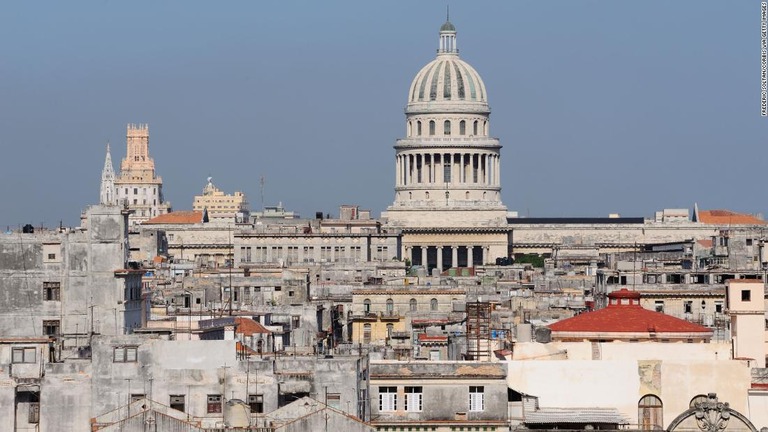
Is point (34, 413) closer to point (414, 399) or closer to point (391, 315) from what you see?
point (414, 399)

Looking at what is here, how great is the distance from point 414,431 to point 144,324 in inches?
955

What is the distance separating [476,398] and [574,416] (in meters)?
3.20

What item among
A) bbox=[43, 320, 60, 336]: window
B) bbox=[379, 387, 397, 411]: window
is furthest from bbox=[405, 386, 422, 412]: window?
bbox=[43, 320, 60, 336]: window

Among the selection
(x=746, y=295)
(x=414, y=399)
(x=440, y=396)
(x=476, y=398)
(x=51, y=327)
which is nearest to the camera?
(x=476, y=398)

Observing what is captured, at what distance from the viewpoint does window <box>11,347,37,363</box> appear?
59787 mm

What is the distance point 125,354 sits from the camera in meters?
54.5

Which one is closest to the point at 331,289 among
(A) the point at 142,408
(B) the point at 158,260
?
(B) the point at 158,260

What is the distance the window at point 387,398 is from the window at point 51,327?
69.0ft

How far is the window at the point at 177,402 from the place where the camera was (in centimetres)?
5325

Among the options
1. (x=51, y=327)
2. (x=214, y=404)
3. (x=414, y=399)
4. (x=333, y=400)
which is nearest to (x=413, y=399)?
(x=414, y=399)

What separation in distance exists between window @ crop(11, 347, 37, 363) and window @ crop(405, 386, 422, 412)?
9147 mm

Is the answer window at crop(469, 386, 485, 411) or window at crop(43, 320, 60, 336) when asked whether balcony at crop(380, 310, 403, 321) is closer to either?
window at crop(43, 320, 60, 336)

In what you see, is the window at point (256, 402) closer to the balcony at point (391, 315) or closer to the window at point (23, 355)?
the window at point (23, 355)

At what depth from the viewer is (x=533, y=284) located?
149625mm
